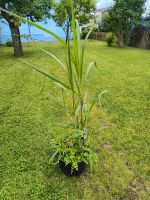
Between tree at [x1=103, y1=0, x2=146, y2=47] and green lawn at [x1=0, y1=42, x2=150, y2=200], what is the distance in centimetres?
758

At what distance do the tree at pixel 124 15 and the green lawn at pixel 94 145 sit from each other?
7.58 metres

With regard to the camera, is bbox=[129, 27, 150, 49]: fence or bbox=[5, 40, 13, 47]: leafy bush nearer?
bbox=[129, 27, 150, 49]: fence

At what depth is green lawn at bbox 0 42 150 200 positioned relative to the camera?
1.88 metres

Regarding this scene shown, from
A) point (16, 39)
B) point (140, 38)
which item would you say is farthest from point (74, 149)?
point (140, 38)

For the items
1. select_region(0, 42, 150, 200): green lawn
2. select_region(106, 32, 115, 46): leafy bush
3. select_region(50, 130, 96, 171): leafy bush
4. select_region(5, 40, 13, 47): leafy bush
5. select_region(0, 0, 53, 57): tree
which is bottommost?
select_region(0, 42, 150, 200): green lawn

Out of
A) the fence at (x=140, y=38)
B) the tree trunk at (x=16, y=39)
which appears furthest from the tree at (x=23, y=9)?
the fence at (x=140, y=38)

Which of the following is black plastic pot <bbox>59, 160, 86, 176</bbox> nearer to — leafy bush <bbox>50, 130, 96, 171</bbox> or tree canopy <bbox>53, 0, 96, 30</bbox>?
leafy bush <bbox>50, 130, 96, 171</bbox>

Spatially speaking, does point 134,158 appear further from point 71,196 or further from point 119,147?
point 71,196

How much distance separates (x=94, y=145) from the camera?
8.20 ft

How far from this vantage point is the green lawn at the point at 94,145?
1.88m

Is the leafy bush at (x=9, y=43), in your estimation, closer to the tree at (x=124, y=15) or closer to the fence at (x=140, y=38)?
the tree at (x=124, y=15)

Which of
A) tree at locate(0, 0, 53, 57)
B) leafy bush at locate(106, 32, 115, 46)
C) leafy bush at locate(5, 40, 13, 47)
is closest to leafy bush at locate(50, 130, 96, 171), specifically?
tree at locate(0, 0, 53, 57)

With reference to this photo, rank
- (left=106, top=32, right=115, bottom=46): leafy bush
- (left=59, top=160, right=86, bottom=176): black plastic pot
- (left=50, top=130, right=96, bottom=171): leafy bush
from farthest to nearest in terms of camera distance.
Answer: (left=106, top=32, right=115, bottom=46): leafy bush
(left=59, top=160, right=86, bottom=176): black plastic pot
(left=50, top=130, right=96, bottom=171): leafy bush

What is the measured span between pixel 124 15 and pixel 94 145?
1022 centimetres
